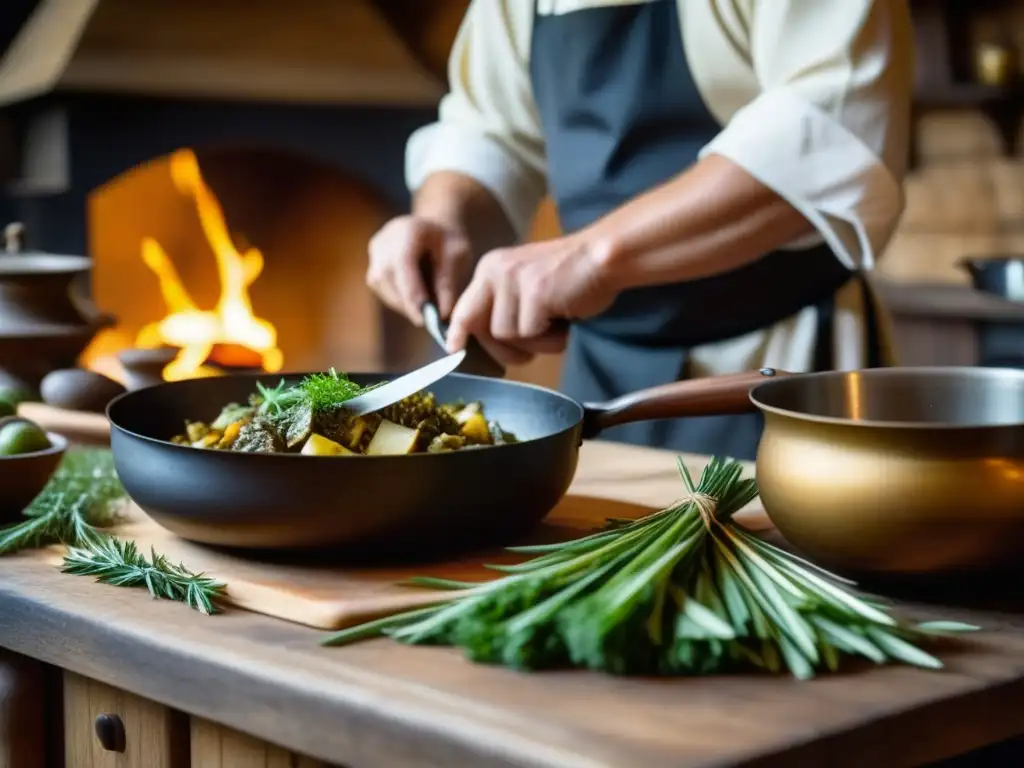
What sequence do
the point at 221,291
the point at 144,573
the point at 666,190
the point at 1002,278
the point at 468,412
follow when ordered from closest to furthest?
the point at 144,573, the point at 468,412, the point at 666,190, the point at 1002,278, the point at 221,291

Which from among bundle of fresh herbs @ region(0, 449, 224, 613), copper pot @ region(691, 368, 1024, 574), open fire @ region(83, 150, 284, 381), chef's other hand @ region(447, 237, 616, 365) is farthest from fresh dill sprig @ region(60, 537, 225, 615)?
open fire @ region(83, 150, 284, 381)

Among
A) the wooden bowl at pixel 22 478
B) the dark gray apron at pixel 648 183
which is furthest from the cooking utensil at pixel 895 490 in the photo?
the dark gray apron at pixel 648 183

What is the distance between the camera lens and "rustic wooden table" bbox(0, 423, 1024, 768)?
64 cm

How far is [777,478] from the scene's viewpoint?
86 cm

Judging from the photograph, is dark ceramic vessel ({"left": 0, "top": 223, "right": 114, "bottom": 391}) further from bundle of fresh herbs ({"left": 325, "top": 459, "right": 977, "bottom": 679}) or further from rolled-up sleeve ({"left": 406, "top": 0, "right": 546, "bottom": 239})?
bundle of fresh herbs ({"left": 325, "top": 459, "right": 977, "bottom": 679})

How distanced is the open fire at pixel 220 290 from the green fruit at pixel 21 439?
249 cm

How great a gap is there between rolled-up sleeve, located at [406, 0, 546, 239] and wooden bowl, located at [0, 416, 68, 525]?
94cm

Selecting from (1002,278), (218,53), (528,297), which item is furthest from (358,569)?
(218,53)

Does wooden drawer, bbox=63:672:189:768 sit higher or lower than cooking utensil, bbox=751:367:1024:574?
lower

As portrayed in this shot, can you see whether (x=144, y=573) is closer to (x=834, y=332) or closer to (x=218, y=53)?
(x=834, y=332)

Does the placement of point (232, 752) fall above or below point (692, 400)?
below

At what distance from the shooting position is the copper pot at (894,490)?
0.78 metres

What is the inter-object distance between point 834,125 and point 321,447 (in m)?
0.75

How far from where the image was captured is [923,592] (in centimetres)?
85
